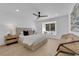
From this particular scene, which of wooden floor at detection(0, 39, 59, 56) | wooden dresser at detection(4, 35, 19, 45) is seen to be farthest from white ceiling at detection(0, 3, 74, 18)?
wooden floor at detection(0, 39, 59, 56)

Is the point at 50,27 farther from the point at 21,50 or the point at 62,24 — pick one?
the point at 21,50

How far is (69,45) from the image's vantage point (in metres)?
1.33

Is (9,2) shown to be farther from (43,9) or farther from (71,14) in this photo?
(71,14)

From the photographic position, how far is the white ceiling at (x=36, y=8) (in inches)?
46.9

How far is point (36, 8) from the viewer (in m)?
1.32

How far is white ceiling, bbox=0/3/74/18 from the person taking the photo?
3.91 feet

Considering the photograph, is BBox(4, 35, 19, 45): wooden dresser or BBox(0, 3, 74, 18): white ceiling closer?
BBox(0, 3, 74, 18): white ceiling

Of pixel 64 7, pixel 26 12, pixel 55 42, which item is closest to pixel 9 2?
pixel 26 12

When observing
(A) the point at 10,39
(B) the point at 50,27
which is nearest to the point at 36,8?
(B) the point at 50,27

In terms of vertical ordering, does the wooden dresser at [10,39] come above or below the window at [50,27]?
below

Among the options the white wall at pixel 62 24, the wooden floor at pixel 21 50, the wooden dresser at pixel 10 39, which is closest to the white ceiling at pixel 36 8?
the white wall at pixel 62 24

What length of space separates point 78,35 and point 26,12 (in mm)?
826

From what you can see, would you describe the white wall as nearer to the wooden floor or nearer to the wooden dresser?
the wooden floor

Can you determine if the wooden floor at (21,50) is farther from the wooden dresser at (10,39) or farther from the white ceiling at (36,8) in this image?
the white ceiling at (36,8)
